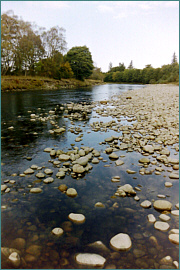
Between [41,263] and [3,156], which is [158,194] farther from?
[3,156]

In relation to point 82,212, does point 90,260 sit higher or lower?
lower

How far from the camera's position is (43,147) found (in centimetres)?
550

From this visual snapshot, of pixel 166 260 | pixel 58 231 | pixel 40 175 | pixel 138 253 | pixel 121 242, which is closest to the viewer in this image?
pixel 166 260

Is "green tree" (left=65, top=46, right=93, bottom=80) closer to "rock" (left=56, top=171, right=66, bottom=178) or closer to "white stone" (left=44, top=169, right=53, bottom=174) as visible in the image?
"white stone" (left=44, top=169, right=53, bottom=174)

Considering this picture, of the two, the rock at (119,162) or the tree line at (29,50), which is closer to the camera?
the rock at (119,162)

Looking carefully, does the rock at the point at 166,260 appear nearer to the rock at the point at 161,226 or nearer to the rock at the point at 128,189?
the rock at the point at 161,226

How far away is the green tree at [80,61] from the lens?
57531 mm

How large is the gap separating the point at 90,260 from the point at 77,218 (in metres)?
0.66

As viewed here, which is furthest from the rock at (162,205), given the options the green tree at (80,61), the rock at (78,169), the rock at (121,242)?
the green tree at (80,61)

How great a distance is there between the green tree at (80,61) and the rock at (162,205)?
2299 inches

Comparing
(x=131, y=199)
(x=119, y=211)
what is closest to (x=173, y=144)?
(x=131, y=199)

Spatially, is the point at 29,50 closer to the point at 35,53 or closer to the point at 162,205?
the point at 35,53

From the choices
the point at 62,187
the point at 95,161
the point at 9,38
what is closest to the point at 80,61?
the point at 9,38

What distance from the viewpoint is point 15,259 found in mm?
2021
